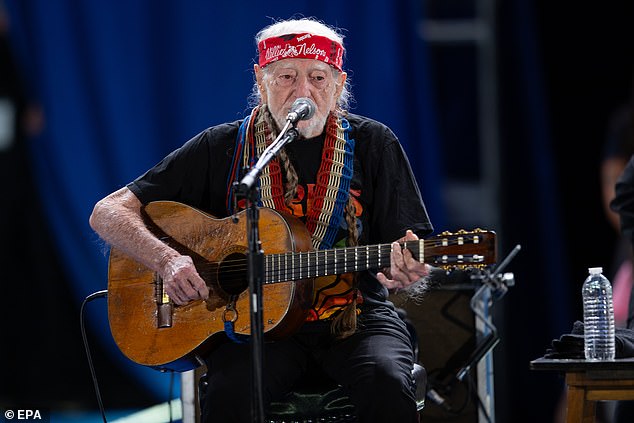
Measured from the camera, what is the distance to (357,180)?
3.88 m

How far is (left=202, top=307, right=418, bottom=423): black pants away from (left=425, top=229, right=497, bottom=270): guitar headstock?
48 cm

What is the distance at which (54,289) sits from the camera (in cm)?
604

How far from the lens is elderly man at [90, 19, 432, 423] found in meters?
3.54

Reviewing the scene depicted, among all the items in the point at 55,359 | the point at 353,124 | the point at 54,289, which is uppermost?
the point at 353,124

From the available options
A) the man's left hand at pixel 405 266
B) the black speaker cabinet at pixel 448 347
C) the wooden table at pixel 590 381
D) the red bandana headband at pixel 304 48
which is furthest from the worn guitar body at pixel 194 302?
the black speaker cabinet at pixel 448 347

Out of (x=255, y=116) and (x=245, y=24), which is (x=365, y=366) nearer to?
(x=255, y=116)

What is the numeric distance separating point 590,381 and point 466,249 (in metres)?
0.59

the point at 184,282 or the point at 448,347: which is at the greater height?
the point at 184,282

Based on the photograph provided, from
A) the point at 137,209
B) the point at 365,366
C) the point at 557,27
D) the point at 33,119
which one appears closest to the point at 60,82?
the point at 33,119

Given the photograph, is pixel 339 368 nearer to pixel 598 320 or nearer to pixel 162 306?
pixel 162 306

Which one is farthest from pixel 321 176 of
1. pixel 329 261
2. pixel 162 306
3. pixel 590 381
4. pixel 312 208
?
pixel 590 381

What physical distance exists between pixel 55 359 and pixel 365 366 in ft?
10.1

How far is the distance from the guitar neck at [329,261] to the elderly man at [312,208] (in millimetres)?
111

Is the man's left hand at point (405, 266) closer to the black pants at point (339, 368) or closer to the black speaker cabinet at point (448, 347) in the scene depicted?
the black pants at point (339, 368)
